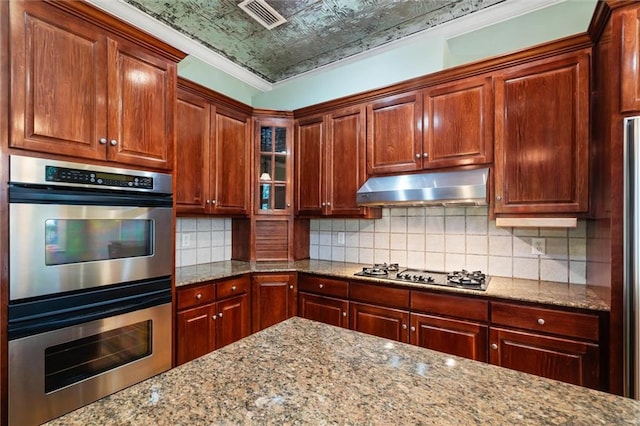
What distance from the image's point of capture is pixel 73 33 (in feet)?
5.36

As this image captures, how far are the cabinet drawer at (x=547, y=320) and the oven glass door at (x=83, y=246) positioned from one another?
2.15 m

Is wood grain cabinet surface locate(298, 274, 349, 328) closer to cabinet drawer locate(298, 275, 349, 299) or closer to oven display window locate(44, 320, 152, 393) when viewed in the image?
cabinet drawer locate(298, 275, 349, 299)

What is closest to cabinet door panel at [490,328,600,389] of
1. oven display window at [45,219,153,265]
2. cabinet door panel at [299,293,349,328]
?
cabinet door panel at [299,293,349,328]

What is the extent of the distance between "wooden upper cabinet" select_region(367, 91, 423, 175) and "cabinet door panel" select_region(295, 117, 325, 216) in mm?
525

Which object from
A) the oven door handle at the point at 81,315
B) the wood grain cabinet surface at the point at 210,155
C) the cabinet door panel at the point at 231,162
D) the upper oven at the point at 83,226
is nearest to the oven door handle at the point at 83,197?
the upper oven at the point at 83,226

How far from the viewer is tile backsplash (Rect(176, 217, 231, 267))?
2.87 meters

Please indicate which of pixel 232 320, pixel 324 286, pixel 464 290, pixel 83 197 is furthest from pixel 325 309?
pixel 83 197

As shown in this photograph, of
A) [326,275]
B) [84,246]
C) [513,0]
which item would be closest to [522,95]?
[513,0]

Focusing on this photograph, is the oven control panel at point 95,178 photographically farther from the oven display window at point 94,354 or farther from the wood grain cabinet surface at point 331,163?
the wood grain cabinet surface at point 331,163

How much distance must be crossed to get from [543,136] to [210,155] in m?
2.53

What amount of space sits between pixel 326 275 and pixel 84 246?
66.3 inches

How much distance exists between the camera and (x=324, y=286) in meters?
2.67

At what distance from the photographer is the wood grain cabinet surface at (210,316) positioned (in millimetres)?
2244

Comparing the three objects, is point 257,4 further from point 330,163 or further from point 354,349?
point 354,349
